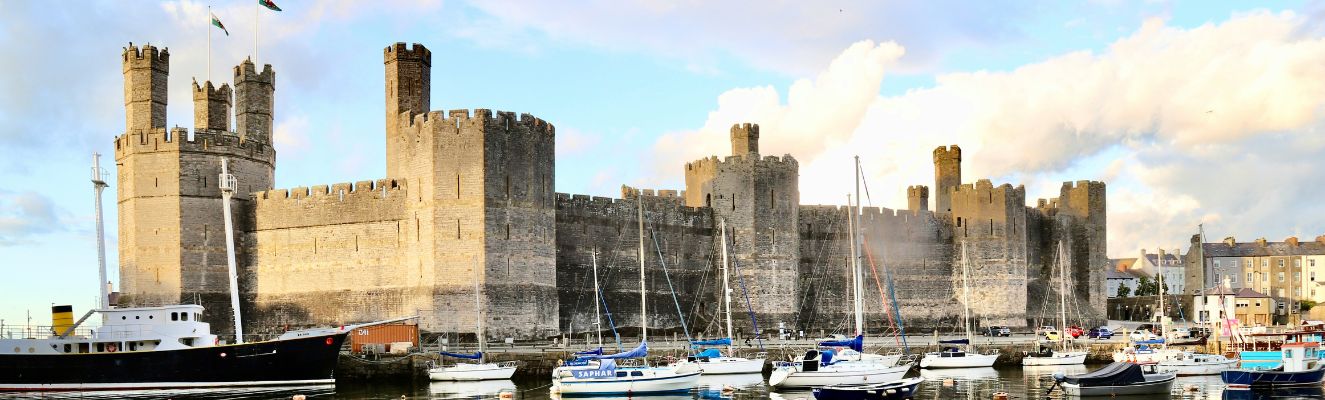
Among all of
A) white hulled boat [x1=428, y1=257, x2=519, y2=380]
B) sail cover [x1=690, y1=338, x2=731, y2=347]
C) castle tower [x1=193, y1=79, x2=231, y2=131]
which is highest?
castle tower [x1=193, y1=79, x2=231, y2=131]

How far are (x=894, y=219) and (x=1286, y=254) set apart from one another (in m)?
56.7

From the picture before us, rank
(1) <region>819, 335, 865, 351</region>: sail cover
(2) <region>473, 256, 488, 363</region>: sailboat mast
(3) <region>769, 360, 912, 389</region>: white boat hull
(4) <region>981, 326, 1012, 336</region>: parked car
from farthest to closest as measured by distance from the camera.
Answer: (4) <region>981, 326, 1012, 336</region>: parked car
(2) <region>473, 256, 488, 363</region>: sailboat mast
(1) <region>819, 335, 865, 351</region>: sail cover
(3) <region>769, 360, 912, 389</region>: white boat hull

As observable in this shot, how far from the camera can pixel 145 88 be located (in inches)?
2076

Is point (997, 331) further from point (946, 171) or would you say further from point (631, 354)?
point (631, 354)

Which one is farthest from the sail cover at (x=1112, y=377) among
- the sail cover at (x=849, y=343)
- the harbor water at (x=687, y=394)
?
the sail cover at (x=849, y=343)

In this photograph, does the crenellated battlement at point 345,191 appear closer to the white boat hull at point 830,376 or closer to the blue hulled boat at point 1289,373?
the white boat hull at point 830,376

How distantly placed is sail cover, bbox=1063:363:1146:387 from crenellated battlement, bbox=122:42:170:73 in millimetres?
35798

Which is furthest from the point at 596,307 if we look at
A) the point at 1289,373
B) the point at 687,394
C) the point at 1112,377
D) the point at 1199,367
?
the point at 1289,373

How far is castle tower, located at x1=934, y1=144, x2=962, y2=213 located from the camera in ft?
239

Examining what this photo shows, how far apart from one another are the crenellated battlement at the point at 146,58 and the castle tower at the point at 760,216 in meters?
22.7

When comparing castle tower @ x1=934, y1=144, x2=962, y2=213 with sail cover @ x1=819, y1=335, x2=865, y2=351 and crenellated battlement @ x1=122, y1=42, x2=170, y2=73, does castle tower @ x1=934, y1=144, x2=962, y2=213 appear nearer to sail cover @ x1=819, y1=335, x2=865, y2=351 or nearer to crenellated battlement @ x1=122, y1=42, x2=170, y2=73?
sail cover @ x1=819, y1=335, x2=865, y2=351

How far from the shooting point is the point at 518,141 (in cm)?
4928

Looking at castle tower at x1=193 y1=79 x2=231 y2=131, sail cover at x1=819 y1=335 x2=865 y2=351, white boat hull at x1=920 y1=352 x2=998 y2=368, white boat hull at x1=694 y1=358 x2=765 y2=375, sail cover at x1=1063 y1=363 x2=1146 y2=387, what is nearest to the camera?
sail cover at x1=1063 y1=363 x2=1146 y2=387

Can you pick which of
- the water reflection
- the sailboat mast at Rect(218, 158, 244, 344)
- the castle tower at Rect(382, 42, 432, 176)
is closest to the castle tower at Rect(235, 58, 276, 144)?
the castle tower at Rect(382, 42, 432, 176)
